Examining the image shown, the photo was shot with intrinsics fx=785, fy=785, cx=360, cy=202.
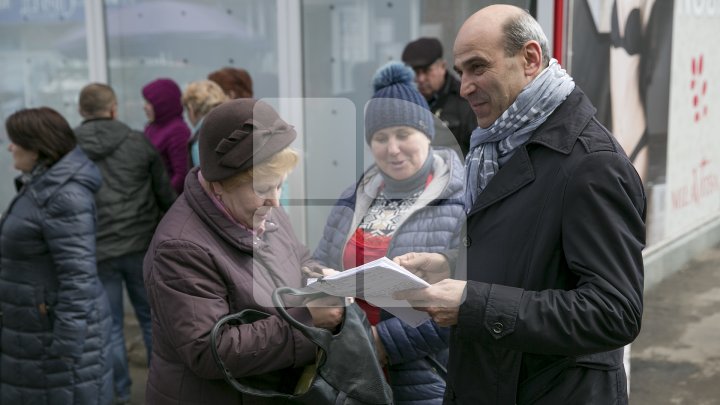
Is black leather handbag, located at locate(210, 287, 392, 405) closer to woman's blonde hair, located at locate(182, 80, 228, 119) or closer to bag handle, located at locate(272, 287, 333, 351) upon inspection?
bag handle, located at locate(272, 287, 333, 351)

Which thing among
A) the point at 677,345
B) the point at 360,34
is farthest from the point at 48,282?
the point at 677,345

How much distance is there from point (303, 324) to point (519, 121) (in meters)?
0.80

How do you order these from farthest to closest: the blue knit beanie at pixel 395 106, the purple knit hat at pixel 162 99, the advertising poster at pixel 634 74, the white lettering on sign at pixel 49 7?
the white lettering on sign at pixel 49 7 < the purple knit hat at pixel 162 99 < the advertising poster at pixel 634 74 < the blue knit beanie at pixel 395 106

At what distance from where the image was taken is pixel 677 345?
5957 mm

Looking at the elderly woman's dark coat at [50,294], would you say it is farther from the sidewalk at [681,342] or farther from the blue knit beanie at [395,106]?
the sidewalk at [681,342]

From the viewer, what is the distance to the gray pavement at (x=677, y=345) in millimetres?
5055

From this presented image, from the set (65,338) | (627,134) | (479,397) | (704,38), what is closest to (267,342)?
(479,397)

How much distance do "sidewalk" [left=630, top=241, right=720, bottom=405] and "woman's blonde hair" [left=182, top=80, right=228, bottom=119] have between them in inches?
131

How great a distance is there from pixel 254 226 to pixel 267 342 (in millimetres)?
352

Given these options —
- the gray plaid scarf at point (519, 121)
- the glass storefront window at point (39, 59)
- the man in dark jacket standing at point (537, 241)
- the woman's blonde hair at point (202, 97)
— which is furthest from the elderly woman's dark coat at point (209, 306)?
the glass storefront window at point (39, 59)

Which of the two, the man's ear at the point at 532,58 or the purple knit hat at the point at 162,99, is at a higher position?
the man's ear at the point at 532,58

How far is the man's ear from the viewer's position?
194cm

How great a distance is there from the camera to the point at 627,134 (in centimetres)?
636

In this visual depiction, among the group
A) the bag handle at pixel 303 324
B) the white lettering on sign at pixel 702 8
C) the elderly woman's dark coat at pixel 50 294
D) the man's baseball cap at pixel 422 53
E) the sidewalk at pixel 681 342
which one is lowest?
the sidewalk at pixel 681 342
